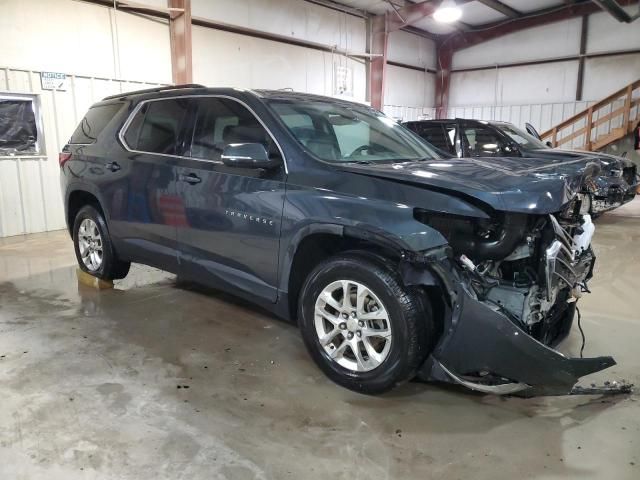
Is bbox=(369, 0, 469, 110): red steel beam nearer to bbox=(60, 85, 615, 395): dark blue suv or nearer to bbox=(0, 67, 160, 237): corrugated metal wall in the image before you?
bbox=(0, 67, 160, 237): corrugated metal wall

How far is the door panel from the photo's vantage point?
292 centimetres

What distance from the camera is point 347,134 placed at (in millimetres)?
3268

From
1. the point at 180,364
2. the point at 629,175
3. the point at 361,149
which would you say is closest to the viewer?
the point at 180,364

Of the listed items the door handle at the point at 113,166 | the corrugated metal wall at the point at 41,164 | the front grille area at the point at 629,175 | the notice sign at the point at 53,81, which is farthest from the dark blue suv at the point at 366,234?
the front grille area at the point at 629,175

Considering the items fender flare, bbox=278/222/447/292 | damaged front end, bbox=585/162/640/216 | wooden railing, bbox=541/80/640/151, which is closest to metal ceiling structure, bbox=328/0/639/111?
wooden railing, bbox=541/80/640/151

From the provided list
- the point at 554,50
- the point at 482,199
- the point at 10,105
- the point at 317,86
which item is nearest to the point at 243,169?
the point at 482,199

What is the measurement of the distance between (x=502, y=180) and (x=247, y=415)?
1667 mm

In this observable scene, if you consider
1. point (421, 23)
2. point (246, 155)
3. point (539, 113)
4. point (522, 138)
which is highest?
point (421, 23)

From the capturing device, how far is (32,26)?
725cm

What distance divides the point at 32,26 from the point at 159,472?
751 cm

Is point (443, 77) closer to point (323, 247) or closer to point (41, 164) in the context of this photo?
point (41, 164)

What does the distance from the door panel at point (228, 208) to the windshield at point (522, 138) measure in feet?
17.2

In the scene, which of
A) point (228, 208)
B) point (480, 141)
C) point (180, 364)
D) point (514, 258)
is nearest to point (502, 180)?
point (514, 258)

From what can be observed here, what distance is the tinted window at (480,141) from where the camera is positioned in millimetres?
7234
